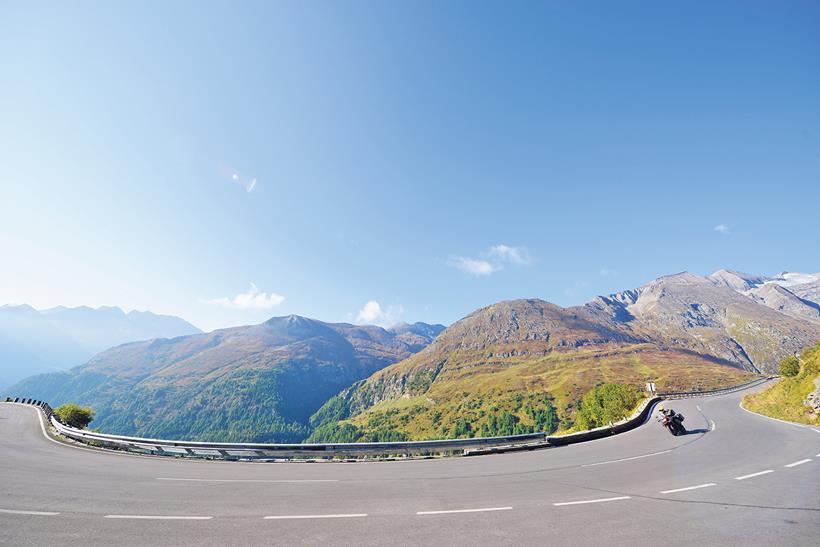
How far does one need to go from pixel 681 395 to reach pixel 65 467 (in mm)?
81953

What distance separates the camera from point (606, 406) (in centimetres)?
5194

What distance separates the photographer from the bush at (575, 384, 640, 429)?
159 ft

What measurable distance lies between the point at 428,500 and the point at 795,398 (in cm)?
4005

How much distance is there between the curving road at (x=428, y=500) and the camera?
8031 millimetres

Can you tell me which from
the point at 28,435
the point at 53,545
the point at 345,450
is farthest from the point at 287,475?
the point at 28,435

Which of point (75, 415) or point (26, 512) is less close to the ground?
point (26, 512)

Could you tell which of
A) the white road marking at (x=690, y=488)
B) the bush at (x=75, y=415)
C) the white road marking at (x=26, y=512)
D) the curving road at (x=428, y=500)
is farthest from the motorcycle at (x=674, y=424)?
the bush at (x=75, y=415)

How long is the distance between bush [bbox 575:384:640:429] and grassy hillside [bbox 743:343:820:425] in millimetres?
14202

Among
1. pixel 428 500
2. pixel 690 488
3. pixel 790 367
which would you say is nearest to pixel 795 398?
pixel 790 367

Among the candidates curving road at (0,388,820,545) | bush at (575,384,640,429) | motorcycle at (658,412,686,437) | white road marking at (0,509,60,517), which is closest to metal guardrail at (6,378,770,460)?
curving road at (0,388,820,545)

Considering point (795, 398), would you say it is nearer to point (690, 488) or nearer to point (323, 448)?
point (690, 488)

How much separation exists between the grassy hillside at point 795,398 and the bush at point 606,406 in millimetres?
14202

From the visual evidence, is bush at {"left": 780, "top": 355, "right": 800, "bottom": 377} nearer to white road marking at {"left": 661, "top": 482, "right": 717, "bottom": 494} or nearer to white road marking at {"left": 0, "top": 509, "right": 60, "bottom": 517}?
white road marking at {"left": 661, "top": 482, "right": 717, "bottom": 494}

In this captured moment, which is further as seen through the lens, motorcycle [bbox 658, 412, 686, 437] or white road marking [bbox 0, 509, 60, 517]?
motorcycle [bbox 658, 412, 686, 437]
